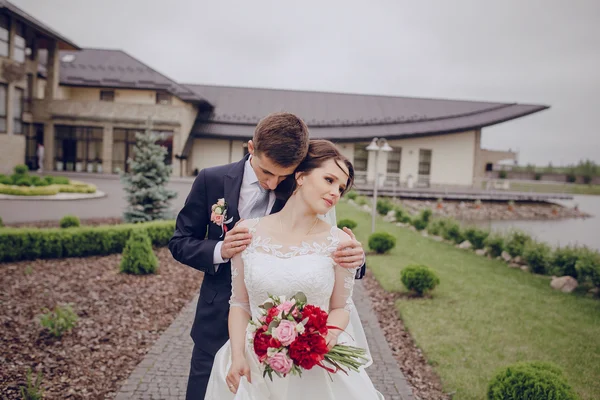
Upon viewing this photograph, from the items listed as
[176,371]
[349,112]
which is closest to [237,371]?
[176,371]

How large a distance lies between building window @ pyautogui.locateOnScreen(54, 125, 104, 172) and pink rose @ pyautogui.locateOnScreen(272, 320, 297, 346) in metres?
32.5

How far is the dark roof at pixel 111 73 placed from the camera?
32.2 meters

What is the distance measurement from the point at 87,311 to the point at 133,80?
95.7ft

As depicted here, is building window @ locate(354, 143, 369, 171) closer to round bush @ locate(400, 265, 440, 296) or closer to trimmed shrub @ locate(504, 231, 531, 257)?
trimmed shrub @ locate(504, 231, 531, 257)

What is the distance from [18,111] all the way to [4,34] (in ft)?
14.3

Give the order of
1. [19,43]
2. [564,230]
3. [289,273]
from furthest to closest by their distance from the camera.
→ [19,43] < [564,230] < [289,273]

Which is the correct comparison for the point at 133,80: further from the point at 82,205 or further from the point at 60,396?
the point at 60,396

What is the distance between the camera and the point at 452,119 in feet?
125

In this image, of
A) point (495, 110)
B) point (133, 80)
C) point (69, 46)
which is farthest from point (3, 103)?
point (495, 110)

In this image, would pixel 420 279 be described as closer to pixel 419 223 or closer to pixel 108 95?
pixel 419 223

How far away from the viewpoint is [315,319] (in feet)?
7.04

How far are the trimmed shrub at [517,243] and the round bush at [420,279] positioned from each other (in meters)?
4.34

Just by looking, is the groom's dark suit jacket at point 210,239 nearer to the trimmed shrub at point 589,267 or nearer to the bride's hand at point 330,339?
the bride's hand at point 330,339

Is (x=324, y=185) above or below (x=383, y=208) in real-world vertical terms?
above
